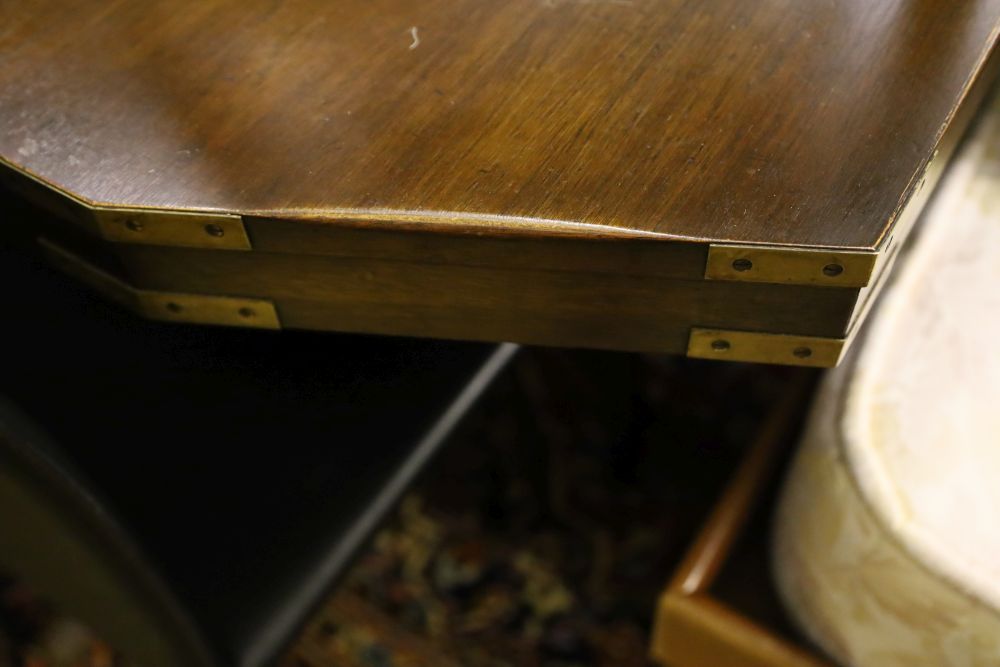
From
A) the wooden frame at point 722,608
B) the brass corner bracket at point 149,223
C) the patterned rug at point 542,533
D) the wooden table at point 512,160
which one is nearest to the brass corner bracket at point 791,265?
the wooden table at point 512,160

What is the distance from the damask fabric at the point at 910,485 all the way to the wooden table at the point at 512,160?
210mm

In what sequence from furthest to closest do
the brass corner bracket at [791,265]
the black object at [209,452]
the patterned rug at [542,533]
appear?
1. the patterned rug at [542,533]
2. the black object at [209,452]
3. the brass corner bracket at [791,265]

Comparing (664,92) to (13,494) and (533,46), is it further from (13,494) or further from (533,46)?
(13,494)

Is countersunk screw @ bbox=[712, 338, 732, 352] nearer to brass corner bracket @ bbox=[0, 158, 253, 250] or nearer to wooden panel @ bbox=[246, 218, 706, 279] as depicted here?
wooden panel @ bbox=[246, 218, 706, 279]

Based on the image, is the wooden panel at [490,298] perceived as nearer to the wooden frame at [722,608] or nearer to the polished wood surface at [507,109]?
the polished wood surface at [507,109]

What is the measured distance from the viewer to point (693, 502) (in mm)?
961

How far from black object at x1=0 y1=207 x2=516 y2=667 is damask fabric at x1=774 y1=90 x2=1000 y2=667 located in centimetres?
26

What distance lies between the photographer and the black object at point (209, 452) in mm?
488

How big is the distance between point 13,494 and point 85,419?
0.13 m

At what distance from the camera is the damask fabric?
545 millimetres

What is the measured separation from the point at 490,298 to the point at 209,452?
0.26m

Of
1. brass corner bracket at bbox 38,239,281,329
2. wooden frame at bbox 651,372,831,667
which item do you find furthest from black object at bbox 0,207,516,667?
wooden frame at bbox 651,372,831,667

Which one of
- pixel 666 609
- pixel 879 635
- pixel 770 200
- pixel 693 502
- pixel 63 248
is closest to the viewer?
pixel 770 200

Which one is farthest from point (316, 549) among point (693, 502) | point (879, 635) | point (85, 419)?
point (693, 502)
